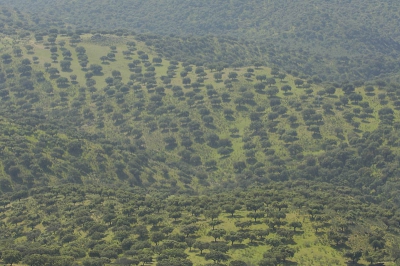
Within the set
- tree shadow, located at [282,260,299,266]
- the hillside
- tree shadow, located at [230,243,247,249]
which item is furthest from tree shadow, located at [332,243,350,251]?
tree shadow, located at [230,243,247,249]

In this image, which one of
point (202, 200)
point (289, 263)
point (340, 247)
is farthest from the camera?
point (202, 200)

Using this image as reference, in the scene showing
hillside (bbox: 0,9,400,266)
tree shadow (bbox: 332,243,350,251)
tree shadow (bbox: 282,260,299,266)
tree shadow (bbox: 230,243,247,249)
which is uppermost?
hillside (bbox: 0,9,400,266)

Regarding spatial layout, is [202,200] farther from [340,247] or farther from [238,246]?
[340,247]

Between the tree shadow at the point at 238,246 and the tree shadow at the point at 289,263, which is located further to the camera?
the tree shadow at the point at 238,246

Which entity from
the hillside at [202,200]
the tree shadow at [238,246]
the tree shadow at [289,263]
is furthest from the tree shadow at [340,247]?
the tree shadow at [238,246]

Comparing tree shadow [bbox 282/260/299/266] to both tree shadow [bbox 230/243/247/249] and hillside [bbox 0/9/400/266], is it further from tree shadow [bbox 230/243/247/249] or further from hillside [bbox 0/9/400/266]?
tree shadow [bbox 230/243/247/249]

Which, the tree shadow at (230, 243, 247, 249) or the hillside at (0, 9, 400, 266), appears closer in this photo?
the hillside at (0, 9, 400, 266)

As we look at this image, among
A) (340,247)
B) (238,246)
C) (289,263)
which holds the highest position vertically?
(340,247)

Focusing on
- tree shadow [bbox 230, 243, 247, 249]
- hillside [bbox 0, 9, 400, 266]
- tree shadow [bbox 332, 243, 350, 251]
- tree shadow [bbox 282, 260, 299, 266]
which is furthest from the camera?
tree shadow [bbox 332, 243, 350, 251]

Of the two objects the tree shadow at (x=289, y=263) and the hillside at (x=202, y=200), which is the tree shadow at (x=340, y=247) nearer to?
the hillside at (x=202, y=200)

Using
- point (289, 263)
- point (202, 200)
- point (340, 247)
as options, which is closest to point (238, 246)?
point (289, 263)

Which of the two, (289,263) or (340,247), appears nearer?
(289,263)
